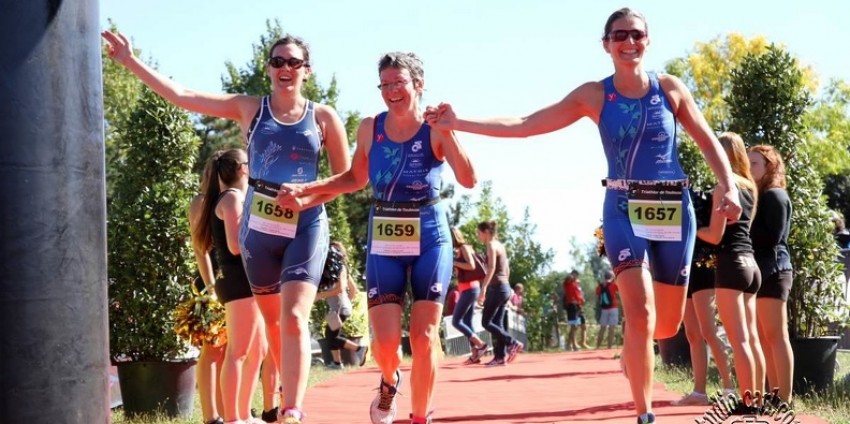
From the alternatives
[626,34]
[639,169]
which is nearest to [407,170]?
[639,169]

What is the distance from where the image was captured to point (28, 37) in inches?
138

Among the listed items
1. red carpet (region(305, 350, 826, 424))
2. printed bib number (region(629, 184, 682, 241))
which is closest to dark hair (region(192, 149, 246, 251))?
red carpet (region(305, 350, 826, 424))

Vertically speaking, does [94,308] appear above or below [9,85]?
below

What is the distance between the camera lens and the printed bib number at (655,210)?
578 centimetres

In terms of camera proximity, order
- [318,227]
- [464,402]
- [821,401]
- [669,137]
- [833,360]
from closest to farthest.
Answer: [669,137] → [318,227] → [821,401] → [833,360] → [464,402]

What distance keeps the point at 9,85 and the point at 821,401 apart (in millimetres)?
6350

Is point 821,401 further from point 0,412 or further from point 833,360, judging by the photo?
point 0,412

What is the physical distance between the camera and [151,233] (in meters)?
8.90

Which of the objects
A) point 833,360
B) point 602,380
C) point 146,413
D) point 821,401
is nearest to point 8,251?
point 146,413

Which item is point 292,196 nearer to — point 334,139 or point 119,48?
point 334,139

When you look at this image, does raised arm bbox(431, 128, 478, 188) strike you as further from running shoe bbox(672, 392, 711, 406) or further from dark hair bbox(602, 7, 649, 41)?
running shoe bbox(672, 392, 711, 406)

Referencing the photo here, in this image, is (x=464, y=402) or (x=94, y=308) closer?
(x=94, y=308)

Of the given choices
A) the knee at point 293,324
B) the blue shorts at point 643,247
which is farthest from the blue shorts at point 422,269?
the blue shorts at point 643,247

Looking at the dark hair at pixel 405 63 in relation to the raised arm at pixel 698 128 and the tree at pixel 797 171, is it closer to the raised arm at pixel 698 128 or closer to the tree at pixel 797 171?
the raised arm at pixel 698 128
